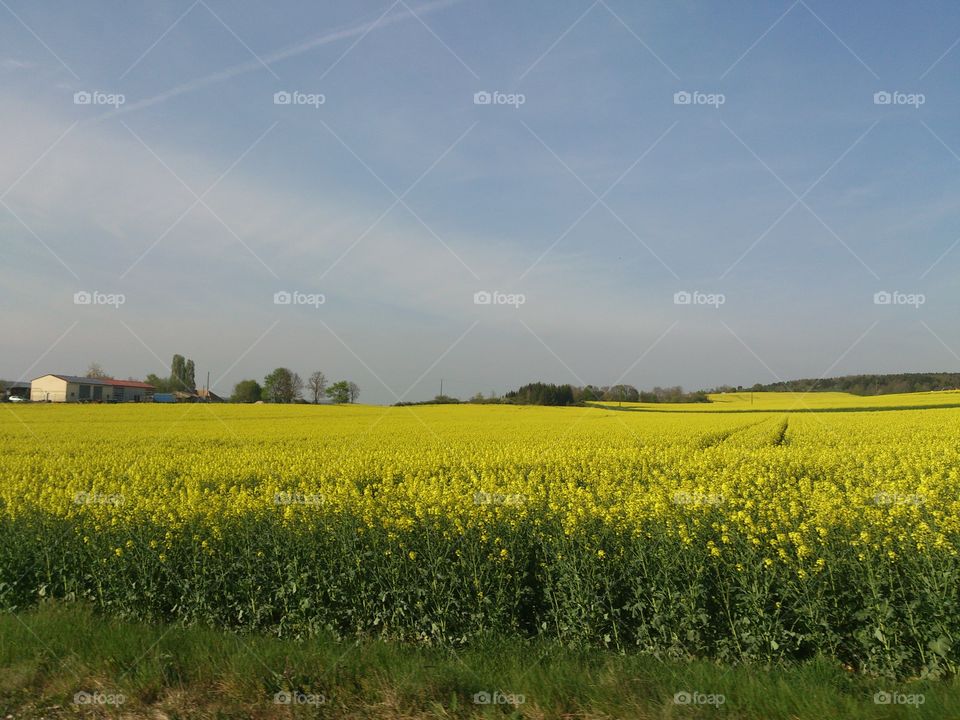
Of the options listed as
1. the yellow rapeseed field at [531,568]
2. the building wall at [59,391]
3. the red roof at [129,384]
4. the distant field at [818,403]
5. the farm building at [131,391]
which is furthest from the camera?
the red roof at [129,384]

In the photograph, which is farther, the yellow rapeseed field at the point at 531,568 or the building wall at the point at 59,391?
the building wall at the point at 59,391

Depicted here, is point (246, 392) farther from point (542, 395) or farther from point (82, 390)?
point (542, 395)

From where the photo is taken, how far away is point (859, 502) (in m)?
8.20

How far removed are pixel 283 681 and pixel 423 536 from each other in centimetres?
225

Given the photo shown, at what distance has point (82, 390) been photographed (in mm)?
48625

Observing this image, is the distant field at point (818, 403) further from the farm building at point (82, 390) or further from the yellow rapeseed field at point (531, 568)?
the yellow rapeseed field at point (531, 568)

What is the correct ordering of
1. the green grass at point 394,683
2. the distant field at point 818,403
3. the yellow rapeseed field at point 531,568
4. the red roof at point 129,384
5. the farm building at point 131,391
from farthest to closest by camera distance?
1. the red roof at point 129,384
2. the farm building at point 131,391
3. the distant field at point 818,403
4. the yellow rapeseed field at point 531,568
5. the green grass at point 394,683

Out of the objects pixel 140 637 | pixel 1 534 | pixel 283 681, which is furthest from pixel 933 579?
pixel 1 534

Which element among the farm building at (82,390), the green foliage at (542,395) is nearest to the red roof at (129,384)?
the farm building at (82,390)

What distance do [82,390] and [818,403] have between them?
57783mm

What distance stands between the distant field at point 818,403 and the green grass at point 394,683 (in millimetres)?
45663

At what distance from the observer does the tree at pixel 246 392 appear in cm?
4725

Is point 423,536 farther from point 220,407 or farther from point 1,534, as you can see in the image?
point 220,407

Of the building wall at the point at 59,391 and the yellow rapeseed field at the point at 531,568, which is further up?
the building wall at the point at 59,391
